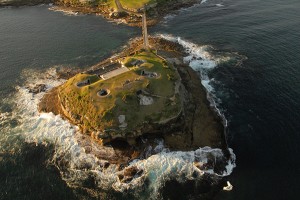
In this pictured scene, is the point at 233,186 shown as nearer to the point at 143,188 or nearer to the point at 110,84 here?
the point at 143,188

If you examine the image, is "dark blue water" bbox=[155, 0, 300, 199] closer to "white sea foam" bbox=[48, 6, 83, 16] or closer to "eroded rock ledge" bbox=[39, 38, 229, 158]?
"eroded rock ledge" bbox=[39, 38, 229, 158]

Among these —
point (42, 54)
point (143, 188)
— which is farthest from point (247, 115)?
point (42, 54)

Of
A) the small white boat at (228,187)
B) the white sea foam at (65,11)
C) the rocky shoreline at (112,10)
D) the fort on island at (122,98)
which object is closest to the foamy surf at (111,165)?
the small white boat at (228,187)

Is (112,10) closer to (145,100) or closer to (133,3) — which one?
(133,3)

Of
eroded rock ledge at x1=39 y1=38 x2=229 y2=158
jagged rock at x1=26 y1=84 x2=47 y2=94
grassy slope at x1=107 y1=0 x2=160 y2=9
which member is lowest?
eroded rock ledge at x1=39 y1=38 x2=229 y2=158

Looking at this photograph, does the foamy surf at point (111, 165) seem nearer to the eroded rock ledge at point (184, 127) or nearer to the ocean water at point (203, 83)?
the ocean water at point (203, 83)

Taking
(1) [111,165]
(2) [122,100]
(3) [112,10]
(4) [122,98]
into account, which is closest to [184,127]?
(2) [122,100]

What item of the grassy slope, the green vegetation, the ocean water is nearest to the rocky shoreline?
the grassy slope
